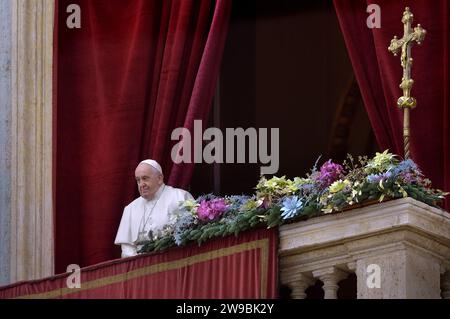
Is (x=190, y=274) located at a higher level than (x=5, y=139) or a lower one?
lower

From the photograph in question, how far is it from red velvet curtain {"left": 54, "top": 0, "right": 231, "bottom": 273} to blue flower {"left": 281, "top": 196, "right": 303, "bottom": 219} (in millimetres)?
1794

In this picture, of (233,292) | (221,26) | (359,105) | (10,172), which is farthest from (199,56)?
(359,105)

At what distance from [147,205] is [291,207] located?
1654 mm

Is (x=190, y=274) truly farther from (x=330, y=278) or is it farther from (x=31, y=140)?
(x=31, y=140)

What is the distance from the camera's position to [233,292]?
511 inches

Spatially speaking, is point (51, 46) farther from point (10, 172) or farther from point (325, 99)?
point (325, 99)

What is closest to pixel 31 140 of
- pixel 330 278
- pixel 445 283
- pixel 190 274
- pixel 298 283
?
pixel 190 274

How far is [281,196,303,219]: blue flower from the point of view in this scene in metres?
12.9

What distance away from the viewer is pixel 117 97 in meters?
15.2

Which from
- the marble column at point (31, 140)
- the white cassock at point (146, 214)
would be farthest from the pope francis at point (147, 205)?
the marble column at point (31, 140)

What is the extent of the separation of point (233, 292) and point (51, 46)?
3146mm

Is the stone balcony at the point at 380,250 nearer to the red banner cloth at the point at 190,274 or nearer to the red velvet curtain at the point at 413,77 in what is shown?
the red banner cloth at the point at 190,274
